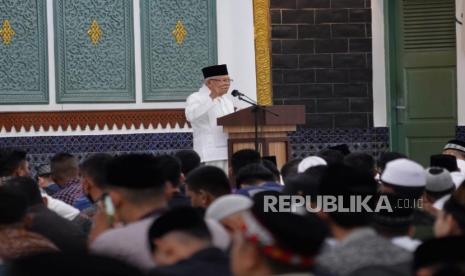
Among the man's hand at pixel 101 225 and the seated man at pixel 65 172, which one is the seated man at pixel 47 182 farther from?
the man's hand at pixel 101 225

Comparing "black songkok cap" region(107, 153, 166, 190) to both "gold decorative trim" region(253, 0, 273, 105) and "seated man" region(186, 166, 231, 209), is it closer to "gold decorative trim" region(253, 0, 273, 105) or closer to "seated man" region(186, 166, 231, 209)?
→ "seated man" region(186, 166, 231, 209)

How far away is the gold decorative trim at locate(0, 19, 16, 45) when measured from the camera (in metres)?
11.9

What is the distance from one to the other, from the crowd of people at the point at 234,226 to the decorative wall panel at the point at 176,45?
5.50m

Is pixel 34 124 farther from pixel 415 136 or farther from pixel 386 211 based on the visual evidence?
pixel 386 211

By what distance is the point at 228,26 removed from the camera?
12.4 metres

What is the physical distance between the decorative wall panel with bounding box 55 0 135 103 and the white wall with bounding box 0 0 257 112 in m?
0.07

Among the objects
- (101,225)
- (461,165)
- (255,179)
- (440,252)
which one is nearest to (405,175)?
(255,179)

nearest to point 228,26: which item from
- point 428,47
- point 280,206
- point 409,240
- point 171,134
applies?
point 171,134

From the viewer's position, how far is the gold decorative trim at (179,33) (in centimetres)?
1238

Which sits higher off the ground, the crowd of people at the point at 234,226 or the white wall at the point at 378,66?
the white wall at the point at 378,66

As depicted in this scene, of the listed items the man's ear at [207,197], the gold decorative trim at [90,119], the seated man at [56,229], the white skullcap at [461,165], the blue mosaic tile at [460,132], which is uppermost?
the gold decorative trim at [90,119]

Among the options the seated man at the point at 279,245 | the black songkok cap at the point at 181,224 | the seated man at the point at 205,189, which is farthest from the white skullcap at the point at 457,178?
the seated man at the point at 279,245

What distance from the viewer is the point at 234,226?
4.63 m

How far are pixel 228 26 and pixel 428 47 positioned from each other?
229 centimetres
